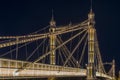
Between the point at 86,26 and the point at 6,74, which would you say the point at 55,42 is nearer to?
the point at 86,26

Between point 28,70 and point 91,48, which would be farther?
point 91,48

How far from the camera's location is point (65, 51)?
196 feet

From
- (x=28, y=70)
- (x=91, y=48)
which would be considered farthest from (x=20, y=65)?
(x=91, y=48)

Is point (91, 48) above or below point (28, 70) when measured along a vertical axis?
above

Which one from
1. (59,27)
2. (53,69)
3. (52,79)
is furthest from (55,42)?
(53,69)

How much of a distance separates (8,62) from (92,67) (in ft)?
69.6

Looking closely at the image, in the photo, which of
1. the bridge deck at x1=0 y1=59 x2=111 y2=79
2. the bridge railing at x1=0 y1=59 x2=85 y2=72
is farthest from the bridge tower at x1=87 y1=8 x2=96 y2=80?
the bridge railing at x1=0 y1=59 x2=85 y2=72

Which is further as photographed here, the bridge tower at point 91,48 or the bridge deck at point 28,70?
the bridge tower at point 91,48

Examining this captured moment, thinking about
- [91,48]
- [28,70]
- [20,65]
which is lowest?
[28,70]

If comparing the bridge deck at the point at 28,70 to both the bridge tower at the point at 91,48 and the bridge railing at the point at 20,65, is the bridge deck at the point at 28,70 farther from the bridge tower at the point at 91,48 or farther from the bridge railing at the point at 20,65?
the bridge tower at the point at 91,48

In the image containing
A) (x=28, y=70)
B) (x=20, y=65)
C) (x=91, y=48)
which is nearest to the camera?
(x=20, y=65)

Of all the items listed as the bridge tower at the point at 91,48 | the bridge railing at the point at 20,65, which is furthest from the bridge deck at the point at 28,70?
the bridge tower at the point at 91,48

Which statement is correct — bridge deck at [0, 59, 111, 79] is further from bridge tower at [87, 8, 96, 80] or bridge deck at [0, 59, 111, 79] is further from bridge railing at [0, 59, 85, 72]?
bridge tower at [87, 8, 96, 80]

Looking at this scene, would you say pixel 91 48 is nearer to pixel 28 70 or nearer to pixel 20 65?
pixel 28 70
